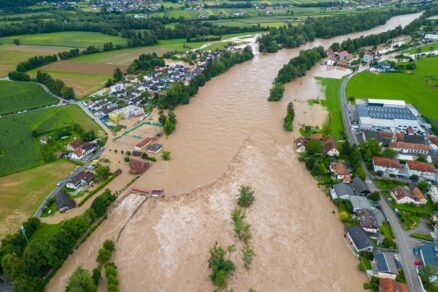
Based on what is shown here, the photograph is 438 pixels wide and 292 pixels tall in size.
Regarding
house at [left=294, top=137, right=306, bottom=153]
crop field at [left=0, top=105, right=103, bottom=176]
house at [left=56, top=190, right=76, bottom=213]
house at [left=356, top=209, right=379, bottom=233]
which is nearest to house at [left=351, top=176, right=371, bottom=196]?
house at [left=356, top=209, right=379, bottom=233]

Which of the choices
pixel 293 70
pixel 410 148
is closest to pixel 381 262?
pixel 410 148

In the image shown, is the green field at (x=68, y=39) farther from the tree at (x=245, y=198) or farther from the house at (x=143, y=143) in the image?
the tree at (x=245, y=198)

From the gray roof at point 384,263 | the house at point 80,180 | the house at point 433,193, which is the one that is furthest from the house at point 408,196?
the house at point 80,180

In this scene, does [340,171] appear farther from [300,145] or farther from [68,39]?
[68,39]

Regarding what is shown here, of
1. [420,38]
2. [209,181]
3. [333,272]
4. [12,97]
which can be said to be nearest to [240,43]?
[420,38]

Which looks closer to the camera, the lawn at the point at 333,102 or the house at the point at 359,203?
the house at the point at 359,203
